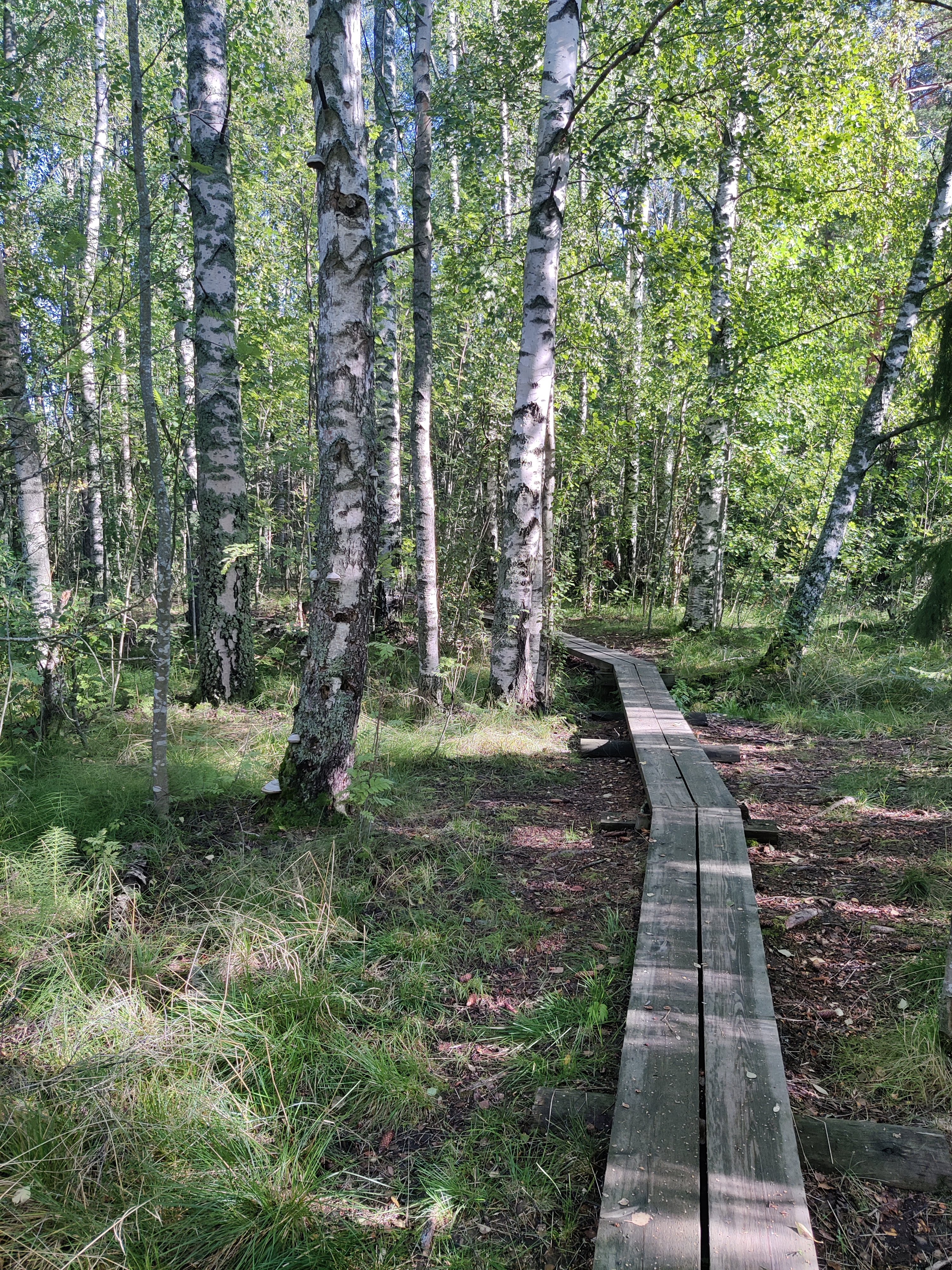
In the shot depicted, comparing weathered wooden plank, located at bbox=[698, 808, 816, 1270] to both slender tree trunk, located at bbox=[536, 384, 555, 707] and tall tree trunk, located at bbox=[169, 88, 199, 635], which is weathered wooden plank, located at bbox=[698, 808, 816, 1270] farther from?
tall tree trunk, located at bbox=[169, 88, 199, 635]

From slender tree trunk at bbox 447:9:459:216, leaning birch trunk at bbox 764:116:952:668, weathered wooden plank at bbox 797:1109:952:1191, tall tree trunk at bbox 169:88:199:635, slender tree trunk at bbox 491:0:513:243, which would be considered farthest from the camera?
slender tree trunk at bbox 447:9:459:216

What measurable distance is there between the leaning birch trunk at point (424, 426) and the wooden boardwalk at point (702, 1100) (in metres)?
3.64

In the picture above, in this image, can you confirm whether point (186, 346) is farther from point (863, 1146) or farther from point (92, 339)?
point (863, 1146)

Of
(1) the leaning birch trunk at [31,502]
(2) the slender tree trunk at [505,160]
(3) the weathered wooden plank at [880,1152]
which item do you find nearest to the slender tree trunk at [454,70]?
(2) the slender tree trunk at [505,160]

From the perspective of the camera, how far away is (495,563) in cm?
1431

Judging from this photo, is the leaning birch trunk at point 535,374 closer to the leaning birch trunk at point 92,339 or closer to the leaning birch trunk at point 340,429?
the leaning birch trunk at point 340,429

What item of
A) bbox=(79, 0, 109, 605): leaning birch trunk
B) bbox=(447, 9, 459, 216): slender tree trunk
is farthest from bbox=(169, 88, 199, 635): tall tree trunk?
bbox=(447, 9, 459, 216): slender tree trunk

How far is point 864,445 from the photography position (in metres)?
7.89

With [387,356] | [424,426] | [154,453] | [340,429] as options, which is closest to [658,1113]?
[340,429]

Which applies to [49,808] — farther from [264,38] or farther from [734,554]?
[734,554]

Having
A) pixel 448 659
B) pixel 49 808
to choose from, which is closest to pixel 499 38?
pixel 448 659

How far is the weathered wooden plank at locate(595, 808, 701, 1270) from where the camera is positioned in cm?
172

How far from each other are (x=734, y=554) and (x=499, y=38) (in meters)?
10.2

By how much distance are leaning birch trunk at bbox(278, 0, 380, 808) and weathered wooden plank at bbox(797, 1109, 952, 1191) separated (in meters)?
2.92
